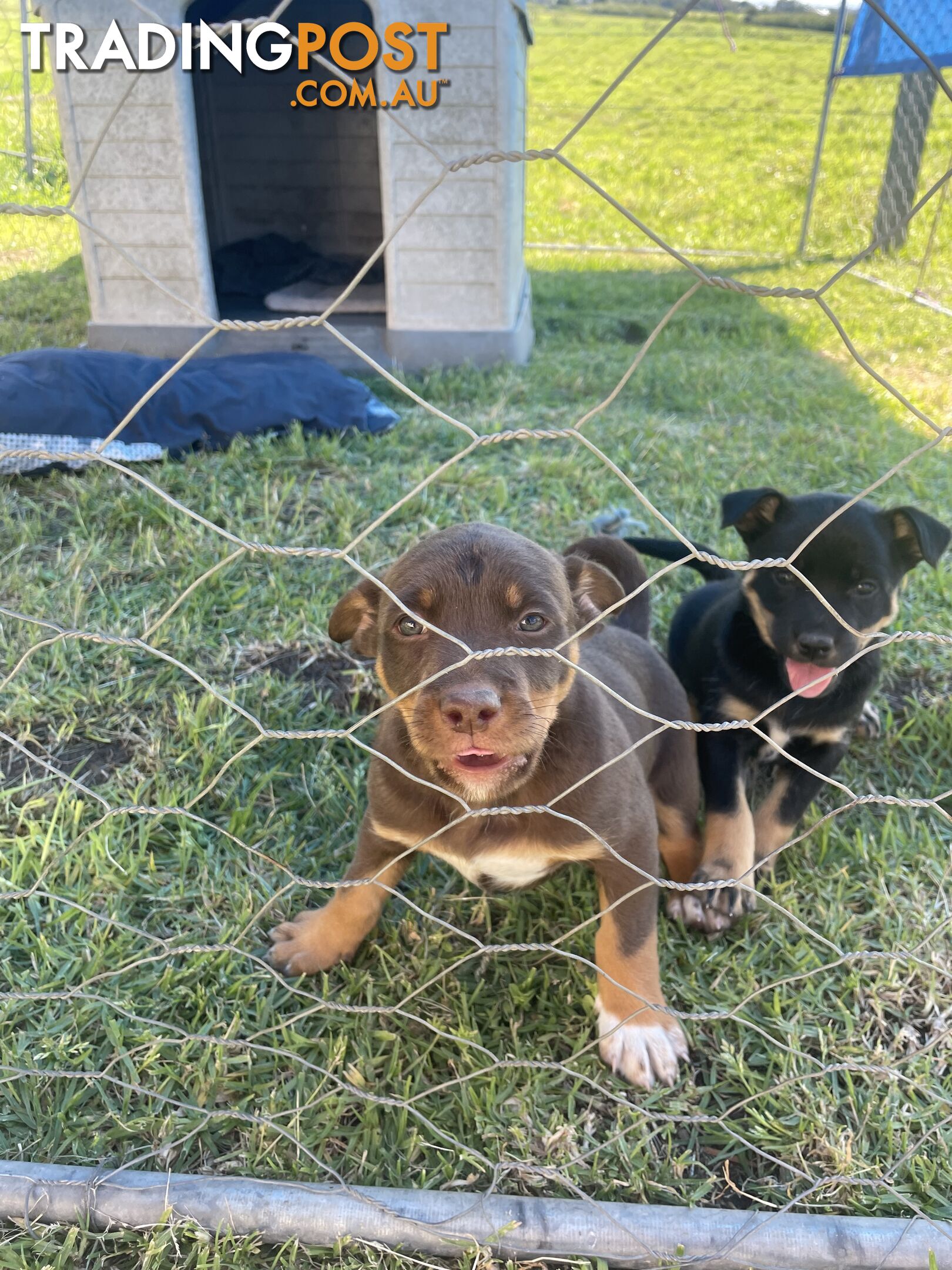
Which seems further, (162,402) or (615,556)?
(162,402)

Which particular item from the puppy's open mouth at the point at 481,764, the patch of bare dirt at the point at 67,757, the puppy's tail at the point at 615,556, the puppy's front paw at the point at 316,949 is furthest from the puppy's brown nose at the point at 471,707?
the patch of bare dirt at the point at 67,757

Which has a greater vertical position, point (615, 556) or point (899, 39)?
point (899, 39)

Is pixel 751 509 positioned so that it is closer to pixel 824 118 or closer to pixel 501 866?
pixel 501 866

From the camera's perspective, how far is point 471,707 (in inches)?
68.8

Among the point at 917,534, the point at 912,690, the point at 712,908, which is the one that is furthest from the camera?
the point at 912,690

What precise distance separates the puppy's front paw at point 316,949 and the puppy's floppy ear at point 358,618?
0.71 meters

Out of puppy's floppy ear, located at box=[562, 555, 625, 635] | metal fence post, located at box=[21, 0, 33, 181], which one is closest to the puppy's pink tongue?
puppy's floppy ear, located at box=[562, 555, 625, 635]

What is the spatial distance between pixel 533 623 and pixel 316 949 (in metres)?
1.05

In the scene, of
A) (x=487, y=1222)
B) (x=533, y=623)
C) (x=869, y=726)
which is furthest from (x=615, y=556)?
(x=487, y=1222)

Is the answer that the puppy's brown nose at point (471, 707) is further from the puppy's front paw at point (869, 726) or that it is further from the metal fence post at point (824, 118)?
the metal fence post at point (824, 118)

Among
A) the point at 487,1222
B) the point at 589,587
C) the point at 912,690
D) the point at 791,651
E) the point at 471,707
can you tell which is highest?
the point at 471,707

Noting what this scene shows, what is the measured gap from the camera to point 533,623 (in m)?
2.12

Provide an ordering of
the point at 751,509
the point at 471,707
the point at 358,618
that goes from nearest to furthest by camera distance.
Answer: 1. the point at 471,707
2. the point at 358,618
3. the point at 751,509

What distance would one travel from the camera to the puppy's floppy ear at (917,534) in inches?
105
